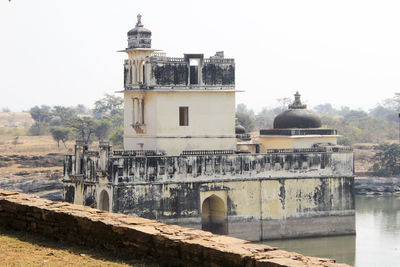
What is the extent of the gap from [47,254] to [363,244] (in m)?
19.6

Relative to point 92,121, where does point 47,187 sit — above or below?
below

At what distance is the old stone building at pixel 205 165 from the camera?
2605 cm

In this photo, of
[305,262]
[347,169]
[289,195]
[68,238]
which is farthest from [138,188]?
[305,262]

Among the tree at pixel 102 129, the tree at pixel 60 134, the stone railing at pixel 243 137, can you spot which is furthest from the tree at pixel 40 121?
the stone railing at pixel 243 137

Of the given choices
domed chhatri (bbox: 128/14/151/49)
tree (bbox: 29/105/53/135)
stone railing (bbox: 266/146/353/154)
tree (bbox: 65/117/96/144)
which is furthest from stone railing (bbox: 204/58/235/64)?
tree (bbox: 29/105/53/135)

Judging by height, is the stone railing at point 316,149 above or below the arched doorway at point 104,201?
above

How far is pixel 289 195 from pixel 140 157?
5879 mm

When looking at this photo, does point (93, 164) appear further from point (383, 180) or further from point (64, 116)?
point (64, 116)

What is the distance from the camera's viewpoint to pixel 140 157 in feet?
84.0

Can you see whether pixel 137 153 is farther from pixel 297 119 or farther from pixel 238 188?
pixel 297 119

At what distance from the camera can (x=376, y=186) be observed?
4491 cm

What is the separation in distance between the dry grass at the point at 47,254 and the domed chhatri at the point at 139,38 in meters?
19.2

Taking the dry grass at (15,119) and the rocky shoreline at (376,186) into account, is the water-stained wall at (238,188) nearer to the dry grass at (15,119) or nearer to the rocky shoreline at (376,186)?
the rocky shoreline at (376,186)

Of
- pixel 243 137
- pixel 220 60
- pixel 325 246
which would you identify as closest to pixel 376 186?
pixel 243 137
